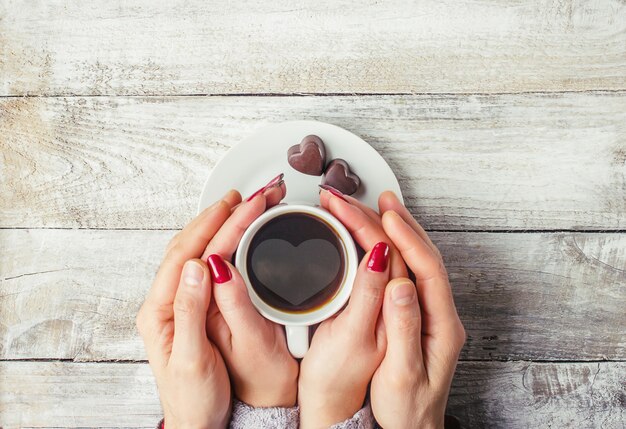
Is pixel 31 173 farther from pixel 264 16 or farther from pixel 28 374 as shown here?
pixel 264 16

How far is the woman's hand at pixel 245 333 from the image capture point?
799 millimetres

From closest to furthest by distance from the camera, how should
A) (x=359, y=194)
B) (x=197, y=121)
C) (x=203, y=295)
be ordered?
1. (x=203, y=295)
2. (x=359, y=194)
3. (x=197, y=121)

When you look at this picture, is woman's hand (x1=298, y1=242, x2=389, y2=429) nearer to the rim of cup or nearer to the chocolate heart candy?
the rim of cup

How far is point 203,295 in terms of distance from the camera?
809mm

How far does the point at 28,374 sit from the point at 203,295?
1.63 feet

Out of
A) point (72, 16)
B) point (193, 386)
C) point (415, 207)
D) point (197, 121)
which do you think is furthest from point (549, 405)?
point (72, 16)

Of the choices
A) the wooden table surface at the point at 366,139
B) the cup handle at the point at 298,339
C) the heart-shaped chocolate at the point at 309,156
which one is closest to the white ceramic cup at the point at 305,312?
the cup handle at the point at 298,339

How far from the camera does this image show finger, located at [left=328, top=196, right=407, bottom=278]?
2.72 ft

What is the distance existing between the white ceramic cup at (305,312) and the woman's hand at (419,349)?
59 millimetres

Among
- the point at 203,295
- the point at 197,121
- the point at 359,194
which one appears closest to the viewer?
the point at 203,295

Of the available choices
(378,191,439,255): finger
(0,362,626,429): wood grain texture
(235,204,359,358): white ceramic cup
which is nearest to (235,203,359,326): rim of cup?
(235,204,359,358): white ceramic cup

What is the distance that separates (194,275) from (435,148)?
478mm

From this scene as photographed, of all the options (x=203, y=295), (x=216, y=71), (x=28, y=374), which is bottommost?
(x=28, y=374)

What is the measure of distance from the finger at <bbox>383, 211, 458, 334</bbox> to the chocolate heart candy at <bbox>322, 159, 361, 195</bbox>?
0.32 feet
